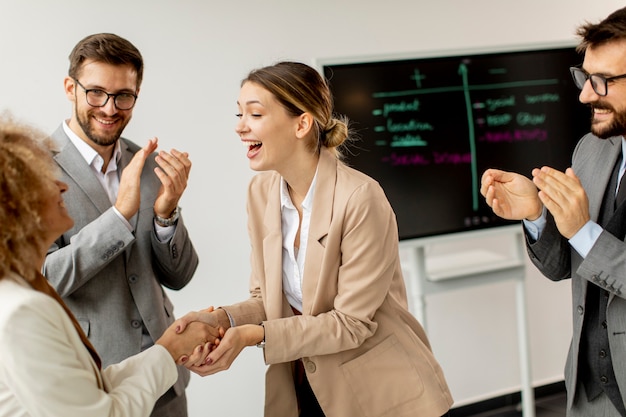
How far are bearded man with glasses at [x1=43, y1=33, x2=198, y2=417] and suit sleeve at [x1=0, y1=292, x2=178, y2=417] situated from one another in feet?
1.72

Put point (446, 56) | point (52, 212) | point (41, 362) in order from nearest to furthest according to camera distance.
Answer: point (41, 362)
point (52, 212)
point (446, 56)

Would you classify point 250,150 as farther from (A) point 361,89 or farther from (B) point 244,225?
(B) point 244,225

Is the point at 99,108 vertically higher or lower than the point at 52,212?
higher

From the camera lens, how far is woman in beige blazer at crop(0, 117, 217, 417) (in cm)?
123

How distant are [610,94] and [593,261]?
475 millimetres

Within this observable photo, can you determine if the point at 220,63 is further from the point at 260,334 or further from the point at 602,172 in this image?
the point at 602,172

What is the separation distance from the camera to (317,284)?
1906 mm

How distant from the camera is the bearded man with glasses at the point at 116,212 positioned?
191 cm

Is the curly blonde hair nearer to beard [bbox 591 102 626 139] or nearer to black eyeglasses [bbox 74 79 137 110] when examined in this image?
black eyeglasses [bbox 74 79 137 110]

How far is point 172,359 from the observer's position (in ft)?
5.50

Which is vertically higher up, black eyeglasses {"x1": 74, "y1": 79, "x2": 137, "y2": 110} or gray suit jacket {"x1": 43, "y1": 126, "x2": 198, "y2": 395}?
black eyeglasses {"x1": 74, "y1": 79, "x2": 137, "y2": 110}

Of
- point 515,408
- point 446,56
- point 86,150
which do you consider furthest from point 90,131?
point 515,408

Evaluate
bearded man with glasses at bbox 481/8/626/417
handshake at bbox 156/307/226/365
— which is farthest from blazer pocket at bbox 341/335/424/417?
bearded man with glasses at bbox 481/8/626/417

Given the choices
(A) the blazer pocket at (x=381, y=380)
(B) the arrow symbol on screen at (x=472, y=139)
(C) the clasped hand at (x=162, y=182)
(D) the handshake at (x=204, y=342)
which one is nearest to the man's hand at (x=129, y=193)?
(C) the clasped hand at (x=162, y=182)
